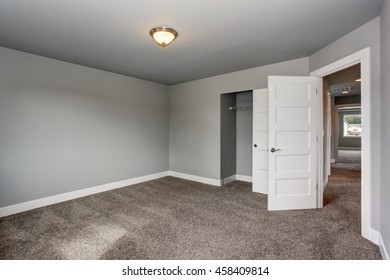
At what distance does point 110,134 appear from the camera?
14.1 feet

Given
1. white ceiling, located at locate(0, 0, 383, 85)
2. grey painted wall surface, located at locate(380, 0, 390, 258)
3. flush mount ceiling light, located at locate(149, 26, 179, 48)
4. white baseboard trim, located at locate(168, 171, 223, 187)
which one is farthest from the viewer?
white baseboard trim, located at locate(168, 171, 223, 187)

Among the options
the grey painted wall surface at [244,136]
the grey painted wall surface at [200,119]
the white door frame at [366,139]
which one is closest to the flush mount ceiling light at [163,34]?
the grey painted wall surface at [200,119]

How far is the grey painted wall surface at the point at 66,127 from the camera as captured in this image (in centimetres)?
306

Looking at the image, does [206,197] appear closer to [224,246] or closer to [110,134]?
[224,246]

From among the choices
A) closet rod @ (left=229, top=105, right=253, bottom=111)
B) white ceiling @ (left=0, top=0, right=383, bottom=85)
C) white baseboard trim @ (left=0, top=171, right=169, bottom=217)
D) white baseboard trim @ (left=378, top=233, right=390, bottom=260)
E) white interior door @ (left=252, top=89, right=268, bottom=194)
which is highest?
white ceiling @ (left=0, top=0, right=383, bottom=85)

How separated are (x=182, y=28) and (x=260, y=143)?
2.71m

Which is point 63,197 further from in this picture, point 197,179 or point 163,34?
point 163,34

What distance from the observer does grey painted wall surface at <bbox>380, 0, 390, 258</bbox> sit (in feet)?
6.03

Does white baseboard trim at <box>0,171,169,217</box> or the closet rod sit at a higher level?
the closet rod

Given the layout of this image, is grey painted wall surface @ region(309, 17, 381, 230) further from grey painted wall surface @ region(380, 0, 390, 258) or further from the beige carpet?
the beige carpet

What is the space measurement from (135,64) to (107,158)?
6.72 feet

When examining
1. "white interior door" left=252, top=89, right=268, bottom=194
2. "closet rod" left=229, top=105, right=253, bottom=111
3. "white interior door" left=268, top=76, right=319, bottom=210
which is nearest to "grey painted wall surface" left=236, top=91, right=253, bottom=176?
"closet rod" left=229, top=105, right=253, bottom=111

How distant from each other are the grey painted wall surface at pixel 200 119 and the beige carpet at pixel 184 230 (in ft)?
4.01

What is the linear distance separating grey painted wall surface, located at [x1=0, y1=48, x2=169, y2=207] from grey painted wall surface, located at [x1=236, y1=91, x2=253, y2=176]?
2.23 m
